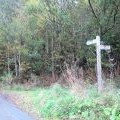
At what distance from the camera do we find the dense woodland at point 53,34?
3119 centimetres

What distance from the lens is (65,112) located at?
1183cm

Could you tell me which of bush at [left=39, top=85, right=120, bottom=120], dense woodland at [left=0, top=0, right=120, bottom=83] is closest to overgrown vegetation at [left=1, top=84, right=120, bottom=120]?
bush at [left=39, top=85, right=120, bottom=120]

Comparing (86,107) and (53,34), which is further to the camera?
(53,34)

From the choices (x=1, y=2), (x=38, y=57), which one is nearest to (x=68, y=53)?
(x=38, y=57)

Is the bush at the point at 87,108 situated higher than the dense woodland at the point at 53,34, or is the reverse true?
the dense woodland at the point at 53,34

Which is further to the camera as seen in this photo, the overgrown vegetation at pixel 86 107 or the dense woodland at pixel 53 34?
the dense woodland at pixel 53 34

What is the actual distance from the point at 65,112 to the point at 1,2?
91.2 feet

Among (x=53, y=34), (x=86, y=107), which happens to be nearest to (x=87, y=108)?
(x=86, y=107)

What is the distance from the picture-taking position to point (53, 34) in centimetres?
3516

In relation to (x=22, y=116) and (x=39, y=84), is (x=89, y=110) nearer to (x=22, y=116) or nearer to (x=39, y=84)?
(x=22, y=116)

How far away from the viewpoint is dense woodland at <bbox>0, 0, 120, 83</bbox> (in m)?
31.2

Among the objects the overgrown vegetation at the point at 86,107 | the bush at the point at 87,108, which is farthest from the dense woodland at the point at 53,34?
the bush at the point at 87,108

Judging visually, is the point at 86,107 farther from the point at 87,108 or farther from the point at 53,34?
the point at 53,34

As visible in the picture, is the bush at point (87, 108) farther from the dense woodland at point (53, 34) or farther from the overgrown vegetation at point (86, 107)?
the dense woodland at point (53, 34)
